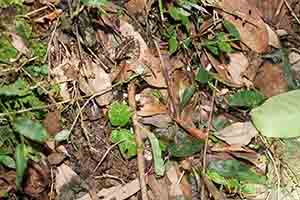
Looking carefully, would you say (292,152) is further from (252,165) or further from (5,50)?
(5,50)

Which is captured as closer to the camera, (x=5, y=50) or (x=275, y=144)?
(x=5, y=50)

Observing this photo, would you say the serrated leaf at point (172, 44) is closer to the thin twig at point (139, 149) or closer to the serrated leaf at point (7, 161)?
the thin twig at point (139, 149)

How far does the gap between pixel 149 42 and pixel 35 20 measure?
1.22 ft

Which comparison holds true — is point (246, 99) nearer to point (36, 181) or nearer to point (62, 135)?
point (62, 135)

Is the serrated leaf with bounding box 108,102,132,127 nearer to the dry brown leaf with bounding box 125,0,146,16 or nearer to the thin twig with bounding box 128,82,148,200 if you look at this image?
the thin twig with bounding box 128,82,148,200

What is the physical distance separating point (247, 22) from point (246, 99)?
28cm

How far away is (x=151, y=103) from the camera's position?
70.3 inches

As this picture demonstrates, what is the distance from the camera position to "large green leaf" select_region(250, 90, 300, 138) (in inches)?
64.8

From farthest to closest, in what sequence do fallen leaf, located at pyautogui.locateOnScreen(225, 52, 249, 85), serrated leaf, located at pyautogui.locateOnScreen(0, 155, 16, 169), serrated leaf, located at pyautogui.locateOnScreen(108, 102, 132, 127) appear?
fallen leaf, located at pyautogui.locateOnScreen(225, 52, 249, 85) → serrated leaf, located at pyautogui.locateOnScreen(108, 102, 132, 127) → serrated leaf, located at pyautogui.locateOnScreen(0, 155, 16, 169)

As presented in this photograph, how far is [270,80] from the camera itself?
189cm

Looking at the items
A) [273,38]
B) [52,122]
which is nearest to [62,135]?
[52,122]

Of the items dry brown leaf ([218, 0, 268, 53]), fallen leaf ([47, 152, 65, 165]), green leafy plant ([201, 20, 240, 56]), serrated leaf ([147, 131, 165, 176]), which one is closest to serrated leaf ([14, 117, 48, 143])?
fallen leaf ([47, 152, 65, 165])

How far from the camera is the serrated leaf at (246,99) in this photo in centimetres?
181

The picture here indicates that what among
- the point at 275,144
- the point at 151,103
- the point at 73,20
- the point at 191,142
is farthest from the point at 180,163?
the point at 73,20
